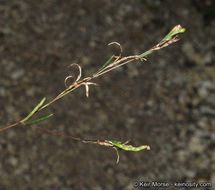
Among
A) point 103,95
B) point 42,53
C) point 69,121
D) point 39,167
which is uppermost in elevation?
point 42,53

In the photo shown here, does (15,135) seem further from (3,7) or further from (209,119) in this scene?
(209,119)

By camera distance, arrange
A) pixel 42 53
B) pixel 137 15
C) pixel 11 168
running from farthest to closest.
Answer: pixel 137 15 → pixel 42 53 → pixel 11 168

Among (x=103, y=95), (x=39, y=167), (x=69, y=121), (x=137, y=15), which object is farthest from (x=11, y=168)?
(x=137, y=15)

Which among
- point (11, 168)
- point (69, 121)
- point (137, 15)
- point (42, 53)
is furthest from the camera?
point (137, 15)

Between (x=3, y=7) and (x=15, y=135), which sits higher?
(x=3, y=7)

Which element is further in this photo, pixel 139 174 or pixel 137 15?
pixel 137 15

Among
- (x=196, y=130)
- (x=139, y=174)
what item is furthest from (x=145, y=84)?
(x=139, y=174)
